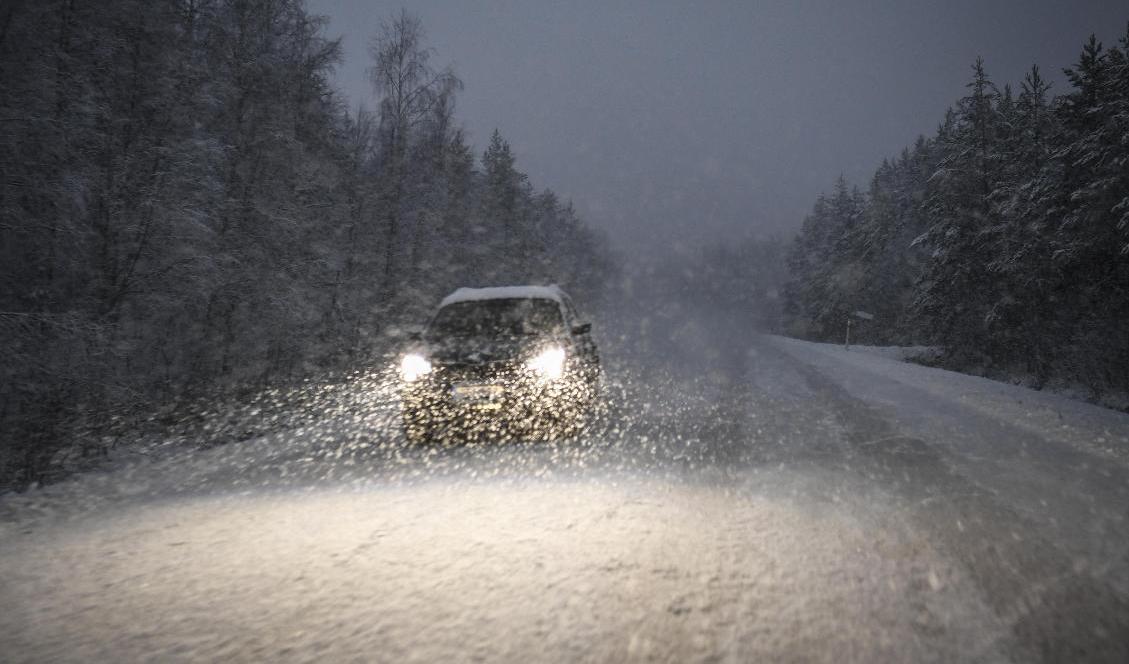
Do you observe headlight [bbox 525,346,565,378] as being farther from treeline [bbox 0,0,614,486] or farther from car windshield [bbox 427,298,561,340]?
treeline [bbox 0,0,614,486]

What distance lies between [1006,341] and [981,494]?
82.3ft

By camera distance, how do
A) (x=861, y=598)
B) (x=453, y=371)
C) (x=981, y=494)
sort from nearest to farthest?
(x=861, y=598)
(x=981, y=494)
(x=453, y=371)

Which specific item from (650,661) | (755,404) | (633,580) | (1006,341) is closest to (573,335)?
(755,404)

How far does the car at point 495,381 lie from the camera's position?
6.40m

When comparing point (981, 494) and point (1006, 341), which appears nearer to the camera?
point (981, 494)

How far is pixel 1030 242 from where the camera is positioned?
21.1 metres

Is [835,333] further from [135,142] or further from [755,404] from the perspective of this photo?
[135,142]

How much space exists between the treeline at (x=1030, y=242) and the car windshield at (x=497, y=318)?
55.5ft

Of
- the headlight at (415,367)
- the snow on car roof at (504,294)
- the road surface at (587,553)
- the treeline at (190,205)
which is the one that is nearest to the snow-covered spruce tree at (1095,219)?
the road surface at (587,553)

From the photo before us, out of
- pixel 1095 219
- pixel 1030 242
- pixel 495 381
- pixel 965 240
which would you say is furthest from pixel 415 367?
pixel 965 240

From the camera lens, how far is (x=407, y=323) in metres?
21.2

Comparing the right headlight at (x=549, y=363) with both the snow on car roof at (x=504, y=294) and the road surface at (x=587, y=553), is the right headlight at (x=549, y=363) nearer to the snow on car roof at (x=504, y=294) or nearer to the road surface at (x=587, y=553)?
the road surface at (x=587, y=553)

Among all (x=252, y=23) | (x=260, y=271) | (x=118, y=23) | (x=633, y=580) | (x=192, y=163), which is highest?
(x=252, y=23)

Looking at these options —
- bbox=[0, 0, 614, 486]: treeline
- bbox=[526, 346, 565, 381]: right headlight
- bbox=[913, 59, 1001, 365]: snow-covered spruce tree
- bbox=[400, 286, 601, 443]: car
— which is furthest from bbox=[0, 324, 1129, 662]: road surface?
bbox=[913, 59, 1001, 365]: snow-covered spruce tree
